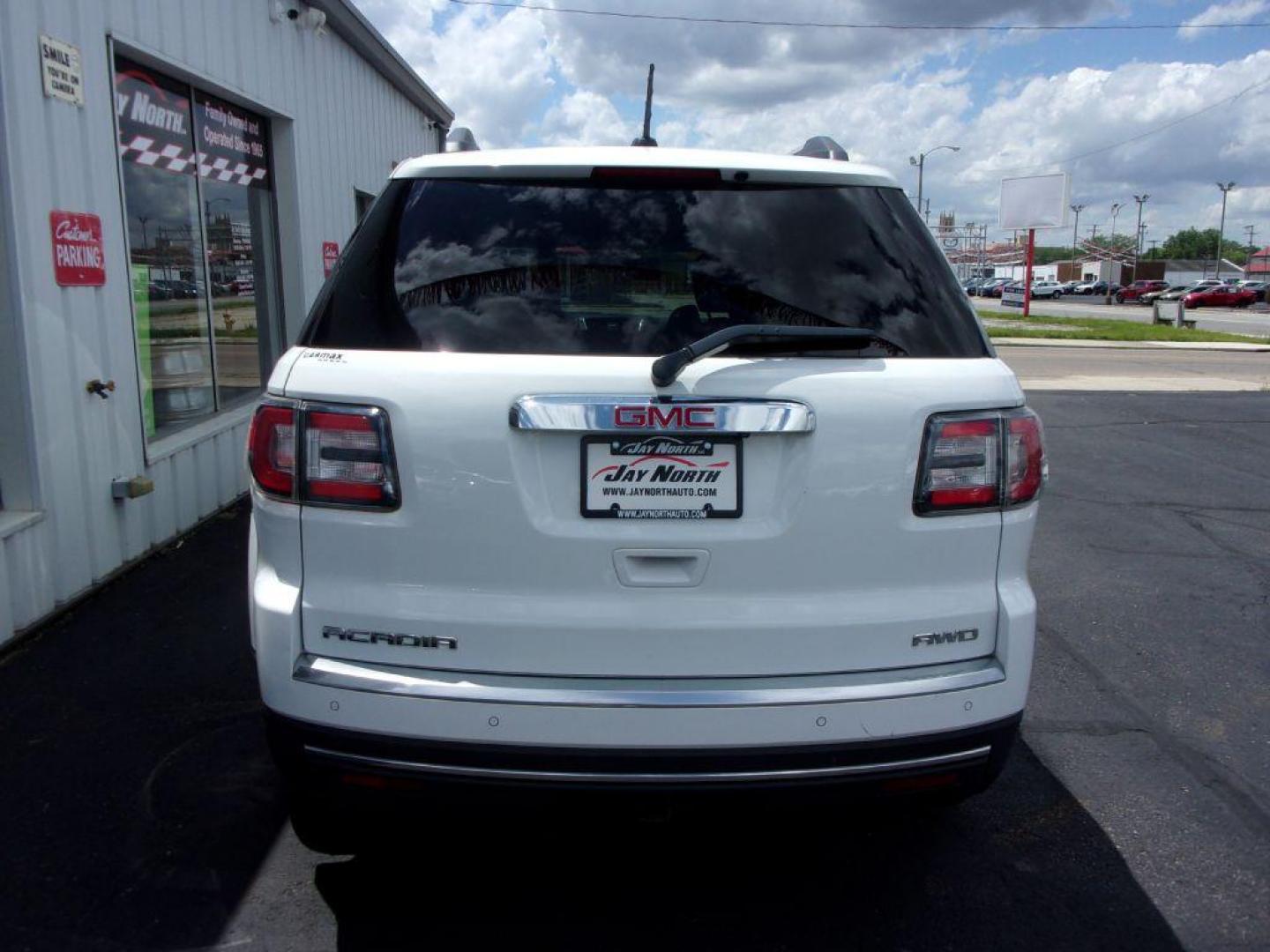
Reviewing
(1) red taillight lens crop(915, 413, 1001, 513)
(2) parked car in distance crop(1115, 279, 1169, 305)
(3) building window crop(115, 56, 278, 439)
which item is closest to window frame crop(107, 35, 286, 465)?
(3) building window crop(115, 56, 278, 439)

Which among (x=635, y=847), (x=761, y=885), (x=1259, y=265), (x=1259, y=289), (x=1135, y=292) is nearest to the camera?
(x=761, y=885)

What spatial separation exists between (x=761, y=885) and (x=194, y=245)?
603cm

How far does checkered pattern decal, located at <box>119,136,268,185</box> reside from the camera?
634 centimetres

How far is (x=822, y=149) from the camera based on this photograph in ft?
11.1

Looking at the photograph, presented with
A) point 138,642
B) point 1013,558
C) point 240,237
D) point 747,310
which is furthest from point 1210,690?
point 240,237

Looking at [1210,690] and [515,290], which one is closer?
[515,290]

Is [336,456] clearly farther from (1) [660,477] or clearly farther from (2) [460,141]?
(2) [460,141]

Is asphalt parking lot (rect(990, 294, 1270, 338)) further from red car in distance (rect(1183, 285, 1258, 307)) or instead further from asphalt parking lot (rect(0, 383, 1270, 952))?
asphalt parking lot (rect(0, 383, 1270, 952))

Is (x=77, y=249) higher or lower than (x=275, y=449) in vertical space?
higher

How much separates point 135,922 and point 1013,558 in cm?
236

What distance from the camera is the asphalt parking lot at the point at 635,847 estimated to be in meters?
2.78

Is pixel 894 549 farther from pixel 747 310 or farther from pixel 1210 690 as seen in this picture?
A: pixel 1210 690

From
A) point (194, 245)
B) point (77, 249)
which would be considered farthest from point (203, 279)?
point (77, 249)

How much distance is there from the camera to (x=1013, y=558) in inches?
101
